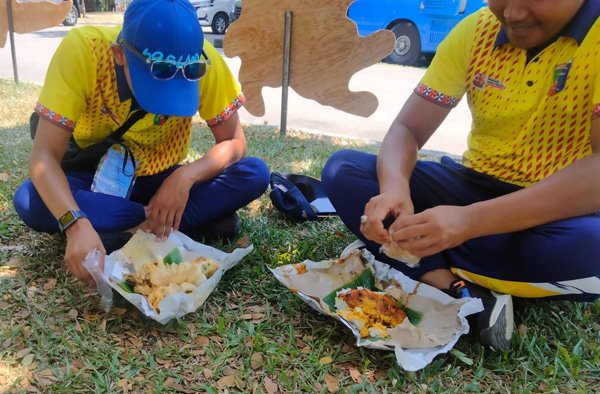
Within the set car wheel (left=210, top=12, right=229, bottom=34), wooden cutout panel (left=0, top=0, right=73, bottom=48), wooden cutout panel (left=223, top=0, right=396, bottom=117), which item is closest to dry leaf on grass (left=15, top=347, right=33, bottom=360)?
wooden cutout panel (left=223, top=0, right=396, bottom=117)

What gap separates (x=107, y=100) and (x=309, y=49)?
2021 mm

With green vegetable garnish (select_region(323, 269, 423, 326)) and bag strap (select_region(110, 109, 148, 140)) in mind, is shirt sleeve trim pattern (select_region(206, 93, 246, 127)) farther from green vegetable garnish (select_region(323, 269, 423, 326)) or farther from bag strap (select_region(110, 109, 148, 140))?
green vegetable garnish (select_region(323, 269, 423, 326))

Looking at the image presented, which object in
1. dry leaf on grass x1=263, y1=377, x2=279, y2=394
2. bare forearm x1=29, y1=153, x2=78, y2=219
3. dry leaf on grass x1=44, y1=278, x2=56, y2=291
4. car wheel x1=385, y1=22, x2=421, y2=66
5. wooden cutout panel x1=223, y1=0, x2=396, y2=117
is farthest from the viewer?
car wheel x1=385, y1=22, x2=421, y2=66

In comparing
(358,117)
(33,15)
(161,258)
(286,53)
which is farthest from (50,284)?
(33,15)

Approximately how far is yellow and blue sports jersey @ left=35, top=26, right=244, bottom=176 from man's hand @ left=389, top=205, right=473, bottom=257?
834mm

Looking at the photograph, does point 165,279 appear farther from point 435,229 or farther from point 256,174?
point 435,229

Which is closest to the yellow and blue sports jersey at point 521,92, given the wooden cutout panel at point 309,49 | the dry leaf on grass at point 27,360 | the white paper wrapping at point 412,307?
the white paper wrapping at point 412,307

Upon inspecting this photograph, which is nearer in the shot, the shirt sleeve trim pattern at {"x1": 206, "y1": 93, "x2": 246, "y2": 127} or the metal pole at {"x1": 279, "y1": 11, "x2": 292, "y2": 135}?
the shirt sleeve trim pattern at {"x1": 206, "y1": 93, "x2": 246, "y2": 127}

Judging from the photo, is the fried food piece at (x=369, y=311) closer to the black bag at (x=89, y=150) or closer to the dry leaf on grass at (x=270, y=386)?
the dry leaf on grass at (x=270, y=386)

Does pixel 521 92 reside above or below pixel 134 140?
above

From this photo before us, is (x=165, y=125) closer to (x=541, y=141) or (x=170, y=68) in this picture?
(x=170, y=68)

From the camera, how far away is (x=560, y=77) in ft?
5.09

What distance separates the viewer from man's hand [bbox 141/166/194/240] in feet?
5.88

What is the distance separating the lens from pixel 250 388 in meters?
1.38
